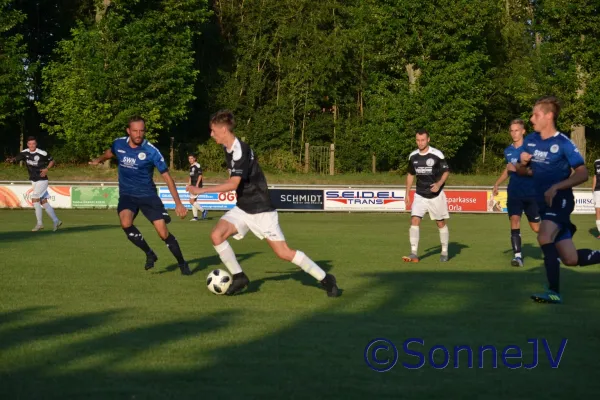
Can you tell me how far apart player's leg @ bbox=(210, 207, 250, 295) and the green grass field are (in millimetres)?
230

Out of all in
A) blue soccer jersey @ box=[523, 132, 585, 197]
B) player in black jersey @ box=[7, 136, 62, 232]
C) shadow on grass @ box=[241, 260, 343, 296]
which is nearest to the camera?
blue soccer jersey @ box=[523, 132, 585, 197]

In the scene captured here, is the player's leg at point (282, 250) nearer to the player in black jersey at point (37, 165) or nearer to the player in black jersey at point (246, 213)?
the player in black jersey at point (246, 213)

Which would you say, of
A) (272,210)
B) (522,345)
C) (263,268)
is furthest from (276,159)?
(522,345)

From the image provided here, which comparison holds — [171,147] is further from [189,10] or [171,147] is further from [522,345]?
[522,345]

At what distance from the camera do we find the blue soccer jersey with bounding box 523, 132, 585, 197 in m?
9.24

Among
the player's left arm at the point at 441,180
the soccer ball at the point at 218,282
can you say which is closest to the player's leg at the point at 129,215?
the soccer ball at the point at 218,282

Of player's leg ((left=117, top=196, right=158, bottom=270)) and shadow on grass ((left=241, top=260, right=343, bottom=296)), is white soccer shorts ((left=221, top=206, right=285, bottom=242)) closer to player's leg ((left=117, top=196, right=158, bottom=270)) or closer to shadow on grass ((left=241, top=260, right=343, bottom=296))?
shadow on grass ((left=241, top=260, right=343, bottom=296))

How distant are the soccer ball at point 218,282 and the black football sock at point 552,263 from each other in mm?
3534

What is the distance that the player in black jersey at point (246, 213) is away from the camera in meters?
9.61

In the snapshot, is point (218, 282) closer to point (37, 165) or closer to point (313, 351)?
point (313, 351)

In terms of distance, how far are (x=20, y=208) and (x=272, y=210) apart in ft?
86.0

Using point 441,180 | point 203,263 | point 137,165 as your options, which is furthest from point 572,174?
point 203,263

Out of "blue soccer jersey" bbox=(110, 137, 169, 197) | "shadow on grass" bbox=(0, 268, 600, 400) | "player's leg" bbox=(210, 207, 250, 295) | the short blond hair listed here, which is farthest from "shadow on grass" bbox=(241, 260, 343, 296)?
the short blond hair

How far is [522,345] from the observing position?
7098 mm
